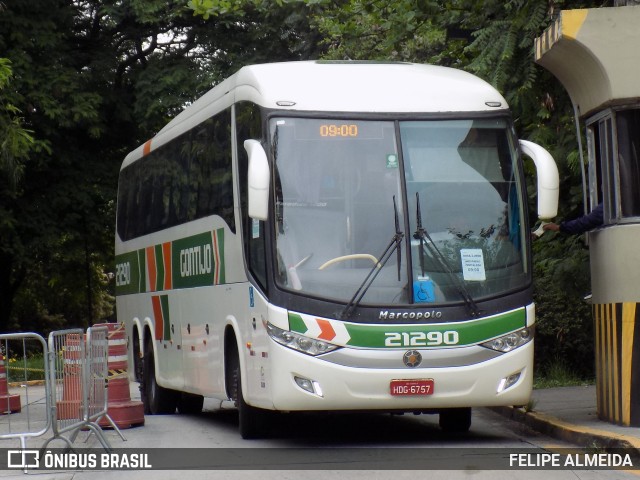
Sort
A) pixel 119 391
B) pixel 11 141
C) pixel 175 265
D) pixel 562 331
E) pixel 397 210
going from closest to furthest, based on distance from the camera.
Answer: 1. pixel 397 210
2. pixel 119 391
3. pixel 175 265
4. pixel 562 331
5. pixel 11 141

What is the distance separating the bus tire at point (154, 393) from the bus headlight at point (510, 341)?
24.6 feet

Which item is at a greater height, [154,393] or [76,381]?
[76,381]

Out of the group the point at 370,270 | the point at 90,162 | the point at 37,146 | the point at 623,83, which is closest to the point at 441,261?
the point at 370,270

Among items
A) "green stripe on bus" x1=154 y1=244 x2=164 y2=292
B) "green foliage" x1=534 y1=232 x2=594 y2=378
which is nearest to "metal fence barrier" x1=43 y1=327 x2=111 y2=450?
"green stripe on bus" x1=154 y1=244 x2=164 y2=292

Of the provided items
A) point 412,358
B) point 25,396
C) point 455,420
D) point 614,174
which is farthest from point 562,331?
point 25,396

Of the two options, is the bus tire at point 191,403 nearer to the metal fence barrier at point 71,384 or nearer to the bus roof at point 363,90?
the metal fence barrier at point 71,384

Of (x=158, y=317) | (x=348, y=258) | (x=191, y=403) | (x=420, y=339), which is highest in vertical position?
(x=348, y=258)

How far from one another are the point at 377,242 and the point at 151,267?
23.4 ft

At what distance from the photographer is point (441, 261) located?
1173 centimetres

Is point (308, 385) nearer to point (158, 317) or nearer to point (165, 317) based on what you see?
point (165, 317)

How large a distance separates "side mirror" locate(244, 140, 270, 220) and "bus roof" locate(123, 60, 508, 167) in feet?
2.42

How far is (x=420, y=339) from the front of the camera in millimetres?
11484

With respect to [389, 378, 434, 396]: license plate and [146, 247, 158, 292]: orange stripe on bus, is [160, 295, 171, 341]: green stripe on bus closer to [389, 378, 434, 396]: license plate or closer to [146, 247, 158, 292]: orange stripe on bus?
[146, 247, 158, 292]: orange stripe on bus

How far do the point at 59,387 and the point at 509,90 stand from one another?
6.45 meters
